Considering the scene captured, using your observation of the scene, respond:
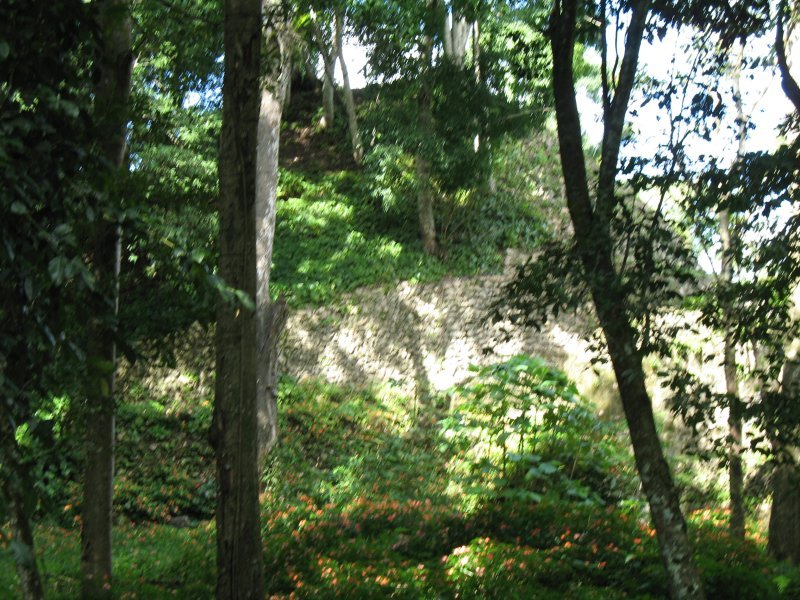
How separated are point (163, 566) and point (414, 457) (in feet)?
19.3

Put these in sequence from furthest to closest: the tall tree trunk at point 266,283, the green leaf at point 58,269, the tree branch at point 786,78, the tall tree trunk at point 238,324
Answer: the tall tree trunk at point 266,283, the tree branch at point 786,78, the tall tree trunk at point 238,324, the green leaf at point 58,269

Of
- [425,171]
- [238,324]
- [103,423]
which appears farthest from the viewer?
[425,171]

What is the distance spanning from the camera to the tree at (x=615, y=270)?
19.1ft

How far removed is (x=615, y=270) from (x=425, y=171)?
43.7 feet

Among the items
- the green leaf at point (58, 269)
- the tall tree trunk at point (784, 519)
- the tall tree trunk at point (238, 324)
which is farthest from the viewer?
the tall tree trunk at point (784, 519)

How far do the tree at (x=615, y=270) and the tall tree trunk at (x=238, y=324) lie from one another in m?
2.28

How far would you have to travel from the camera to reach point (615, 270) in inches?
237

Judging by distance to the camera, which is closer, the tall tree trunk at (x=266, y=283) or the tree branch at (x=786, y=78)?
the tree branch at (x=786, y=78)

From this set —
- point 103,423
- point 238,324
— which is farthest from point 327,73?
point 238,324

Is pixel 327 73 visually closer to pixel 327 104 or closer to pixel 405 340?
pixel 327 104

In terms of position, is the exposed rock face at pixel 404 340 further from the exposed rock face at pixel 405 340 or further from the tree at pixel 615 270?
the tree at pixel 615 270

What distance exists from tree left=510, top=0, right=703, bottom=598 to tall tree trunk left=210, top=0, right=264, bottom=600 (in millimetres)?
2280

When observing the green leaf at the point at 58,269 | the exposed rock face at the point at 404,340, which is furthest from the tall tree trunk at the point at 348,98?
the green leaf at the point at 58,269

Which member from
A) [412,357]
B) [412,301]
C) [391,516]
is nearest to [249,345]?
[391,516]
